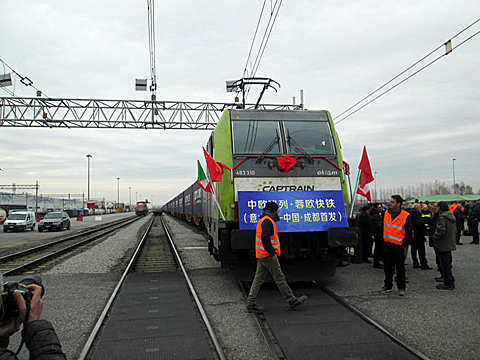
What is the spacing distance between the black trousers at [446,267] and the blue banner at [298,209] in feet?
6.81

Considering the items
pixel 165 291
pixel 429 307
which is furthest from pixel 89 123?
pixel 429 307

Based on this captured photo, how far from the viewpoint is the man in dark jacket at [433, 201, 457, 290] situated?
24.6ft

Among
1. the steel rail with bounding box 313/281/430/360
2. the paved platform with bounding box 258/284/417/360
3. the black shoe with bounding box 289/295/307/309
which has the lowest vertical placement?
the paved platform with bounding box 258/284/417/360

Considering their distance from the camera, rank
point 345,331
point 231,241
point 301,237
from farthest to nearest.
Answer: point 301,237 → point 231,241 → point 345,331

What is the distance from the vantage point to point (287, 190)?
7.62 metres

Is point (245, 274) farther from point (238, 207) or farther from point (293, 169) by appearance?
point (293, 169)

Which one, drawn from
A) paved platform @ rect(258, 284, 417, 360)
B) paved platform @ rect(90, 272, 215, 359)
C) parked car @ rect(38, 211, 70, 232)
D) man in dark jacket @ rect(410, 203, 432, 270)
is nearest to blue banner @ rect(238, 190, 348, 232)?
paved platform @ rect(258, 284, 417, 360)

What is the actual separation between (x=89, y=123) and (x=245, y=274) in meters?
18.5

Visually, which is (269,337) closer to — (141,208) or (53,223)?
(53,223)

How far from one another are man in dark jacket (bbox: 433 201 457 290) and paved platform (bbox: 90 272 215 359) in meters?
4.76

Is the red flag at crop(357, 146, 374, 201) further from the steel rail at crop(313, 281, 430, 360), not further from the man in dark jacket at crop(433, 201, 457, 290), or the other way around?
the steel rail at crop(313, 281, 430, 360)

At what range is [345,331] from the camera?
5168 mm

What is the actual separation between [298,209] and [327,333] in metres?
2.58

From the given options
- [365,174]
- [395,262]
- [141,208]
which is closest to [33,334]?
[395,262]
